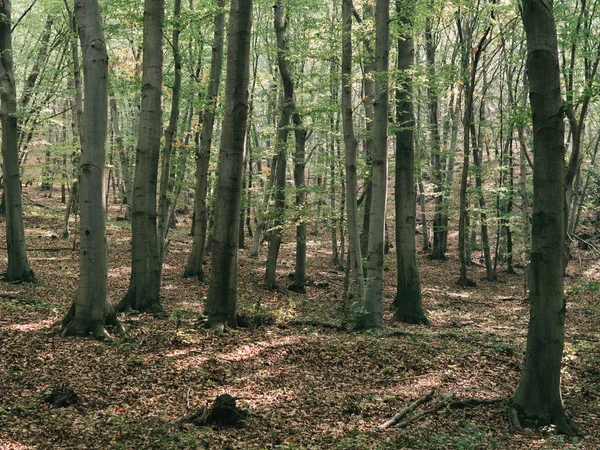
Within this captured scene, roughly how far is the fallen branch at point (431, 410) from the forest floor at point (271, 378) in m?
0.09

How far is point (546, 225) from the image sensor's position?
5.53 metres

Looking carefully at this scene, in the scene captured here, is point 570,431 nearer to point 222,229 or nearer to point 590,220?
point 222,229

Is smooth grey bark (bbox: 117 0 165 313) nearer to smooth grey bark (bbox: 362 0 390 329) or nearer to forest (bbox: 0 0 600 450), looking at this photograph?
forest (bbox: 0 0 600 450)

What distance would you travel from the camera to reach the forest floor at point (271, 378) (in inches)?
195

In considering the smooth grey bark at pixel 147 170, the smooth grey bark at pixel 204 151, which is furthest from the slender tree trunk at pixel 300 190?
the smooth grey bark at pixel 147 170

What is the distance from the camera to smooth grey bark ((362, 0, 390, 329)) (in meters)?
9.84

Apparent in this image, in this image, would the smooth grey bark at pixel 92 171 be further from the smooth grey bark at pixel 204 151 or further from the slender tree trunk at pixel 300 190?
the slender tree trunk at pixel 300 190

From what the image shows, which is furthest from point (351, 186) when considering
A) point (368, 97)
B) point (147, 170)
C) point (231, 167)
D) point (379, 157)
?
point (147, 170)

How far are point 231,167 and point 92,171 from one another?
7.71 feet

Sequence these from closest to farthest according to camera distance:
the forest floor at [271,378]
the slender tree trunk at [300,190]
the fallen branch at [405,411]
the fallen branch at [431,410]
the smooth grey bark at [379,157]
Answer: the forest floor at [271,378] → the fallen branch at [405,411] → the fallen branch at [431,410] → the smooth grey bark at [379,157] → the slender tree trunk at [300,190]

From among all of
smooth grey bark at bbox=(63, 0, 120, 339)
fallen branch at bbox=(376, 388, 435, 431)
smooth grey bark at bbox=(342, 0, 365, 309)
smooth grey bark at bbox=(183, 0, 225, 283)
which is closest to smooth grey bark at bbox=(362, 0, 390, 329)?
smooth grey bark at bbox=(342, 0, 365, 309)

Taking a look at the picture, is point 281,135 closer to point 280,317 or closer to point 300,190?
point 300,190

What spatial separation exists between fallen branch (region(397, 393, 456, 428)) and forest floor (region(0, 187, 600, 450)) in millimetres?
90

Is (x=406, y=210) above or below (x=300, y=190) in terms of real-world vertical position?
below
